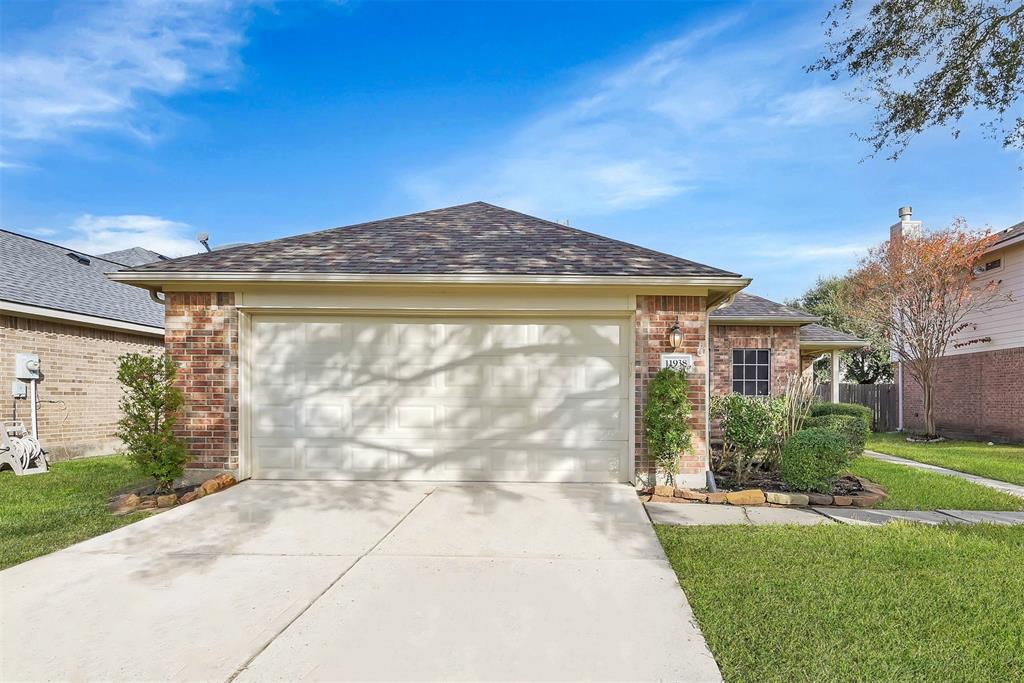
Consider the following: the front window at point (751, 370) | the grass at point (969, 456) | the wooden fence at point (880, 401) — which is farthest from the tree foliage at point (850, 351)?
the front window at point (751, 370)

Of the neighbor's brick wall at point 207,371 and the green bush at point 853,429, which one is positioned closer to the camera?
the neighbor's brick wall at point 207,371

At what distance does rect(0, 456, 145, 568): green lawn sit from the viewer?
4875 millimetres

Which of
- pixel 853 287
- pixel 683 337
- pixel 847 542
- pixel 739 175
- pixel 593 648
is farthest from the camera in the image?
pixel 853 287

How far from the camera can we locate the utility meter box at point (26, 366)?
940 centimetres

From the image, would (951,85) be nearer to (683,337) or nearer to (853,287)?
(683,337)

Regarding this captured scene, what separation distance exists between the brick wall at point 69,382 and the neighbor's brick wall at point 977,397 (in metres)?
21.3

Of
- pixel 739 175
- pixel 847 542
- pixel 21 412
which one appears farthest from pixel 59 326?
pixel 739 175

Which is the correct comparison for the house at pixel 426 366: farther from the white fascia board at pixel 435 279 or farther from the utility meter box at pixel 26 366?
the utility meter box at pixel 26 366

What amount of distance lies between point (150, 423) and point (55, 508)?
1332 mm

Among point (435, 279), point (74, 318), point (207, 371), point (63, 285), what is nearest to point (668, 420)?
point (435, 279)

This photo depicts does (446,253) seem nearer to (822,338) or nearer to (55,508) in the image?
(55,508)

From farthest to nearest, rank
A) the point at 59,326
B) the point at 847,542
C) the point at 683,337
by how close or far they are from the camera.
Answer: the point at 59,326 → the point at 683,337 → the point at 847,542

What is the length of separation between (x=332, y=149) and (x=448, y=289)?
7.80m

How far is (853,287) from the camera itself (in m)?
17.8
